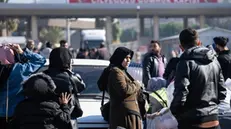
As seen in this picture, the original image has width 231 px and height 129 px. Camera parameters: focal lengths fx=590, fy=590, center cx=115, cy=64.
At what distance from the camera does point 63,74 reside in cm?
680

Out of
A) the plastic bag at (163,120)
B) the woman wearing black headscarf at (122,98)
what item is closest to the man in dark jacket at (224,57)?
the plastic bag at (163,120)

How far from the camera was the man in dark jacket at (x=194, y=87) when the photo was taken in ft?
21.3

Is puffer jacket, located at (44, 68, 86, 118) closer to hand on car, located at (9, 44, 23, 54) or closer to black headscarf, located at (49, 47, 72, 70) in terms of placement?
black headscarf, located at (49, 47, 72, 70)

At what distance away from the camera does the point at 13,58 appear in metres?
7.45

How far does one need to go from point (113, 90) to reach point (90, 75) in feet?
7.74

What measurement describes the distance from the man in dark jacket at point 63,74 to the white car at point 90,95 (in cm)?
108

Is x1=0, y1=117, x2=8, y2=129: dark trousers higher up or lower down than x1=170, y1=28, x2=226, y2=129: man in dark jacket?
lower down

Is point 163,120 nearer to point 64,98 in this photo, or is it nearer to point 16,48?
point 64,98

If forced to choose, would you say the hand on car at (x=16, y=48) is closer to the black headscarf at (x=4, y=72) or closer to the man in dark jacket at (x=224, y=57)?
the black headscarf at (x=4, y=72)

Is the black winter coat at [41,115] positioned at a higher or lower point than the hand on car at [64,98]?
lower

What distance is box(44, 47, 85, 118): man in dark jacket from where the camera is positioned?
22.1 ft

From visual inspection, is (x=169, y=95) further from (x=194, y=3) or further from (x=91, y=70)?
(x=194, y=3)

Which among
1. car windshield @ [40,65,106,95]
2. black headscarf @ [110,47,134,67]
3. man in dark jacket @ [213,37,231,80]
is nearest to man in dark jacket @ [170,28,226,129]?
black headscarf @ [110,47,134,67]

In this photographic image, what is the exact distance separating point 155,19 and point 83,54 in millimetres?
27955
